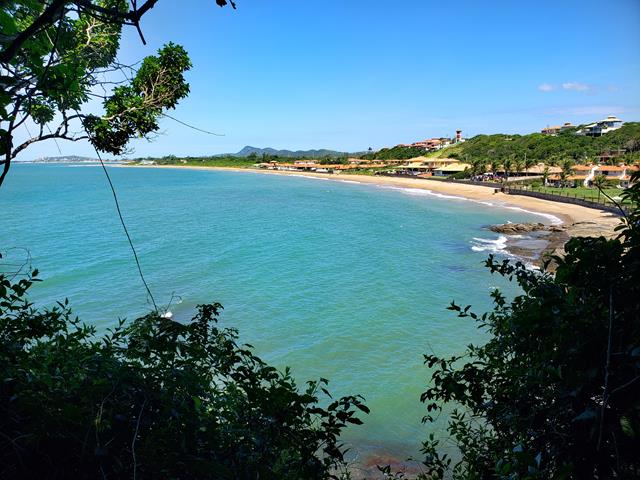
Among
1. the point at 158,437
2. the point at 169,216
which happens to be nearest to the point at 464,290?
the point at 158,437

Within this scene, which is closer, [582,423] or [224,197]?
[582,423]

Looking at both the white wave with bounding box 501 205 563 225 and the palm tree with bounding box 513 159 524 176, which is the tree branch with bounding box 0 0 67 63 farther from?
the palm tree with bounding box 513 159 524 176

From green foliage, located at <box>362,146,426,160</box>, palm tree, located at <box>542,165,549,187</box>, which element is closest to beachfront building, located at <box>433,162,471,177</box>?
palm tree, located at <box>542,165,549,187</box>

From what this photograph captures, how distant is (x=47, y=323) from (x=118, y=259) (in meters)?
25.9

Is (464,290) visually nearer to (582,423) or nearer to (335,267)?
→ (335,267)

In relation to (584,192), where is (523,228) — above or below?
below

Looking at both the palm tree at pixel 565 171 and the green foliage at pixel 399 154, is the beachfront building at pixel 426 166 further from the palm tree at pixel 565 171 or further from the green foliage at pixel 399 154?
the palm tree at pixel 565 171

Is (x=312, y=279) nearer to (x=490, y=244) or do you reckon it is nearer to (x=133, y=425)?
(x=490, y=244)

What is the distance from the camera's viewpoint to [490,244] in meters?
33.1

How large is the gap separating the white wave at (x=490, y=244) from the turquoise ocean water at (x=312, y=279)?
0.33 ft

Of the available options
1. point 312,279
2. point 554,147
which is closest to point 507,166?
point 554,147

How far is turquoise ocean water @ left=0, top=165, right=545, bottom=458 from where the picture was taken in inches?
523

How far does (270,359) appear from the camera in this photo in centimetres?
1371

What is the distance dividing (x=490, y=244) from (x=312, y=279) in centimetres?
1723
